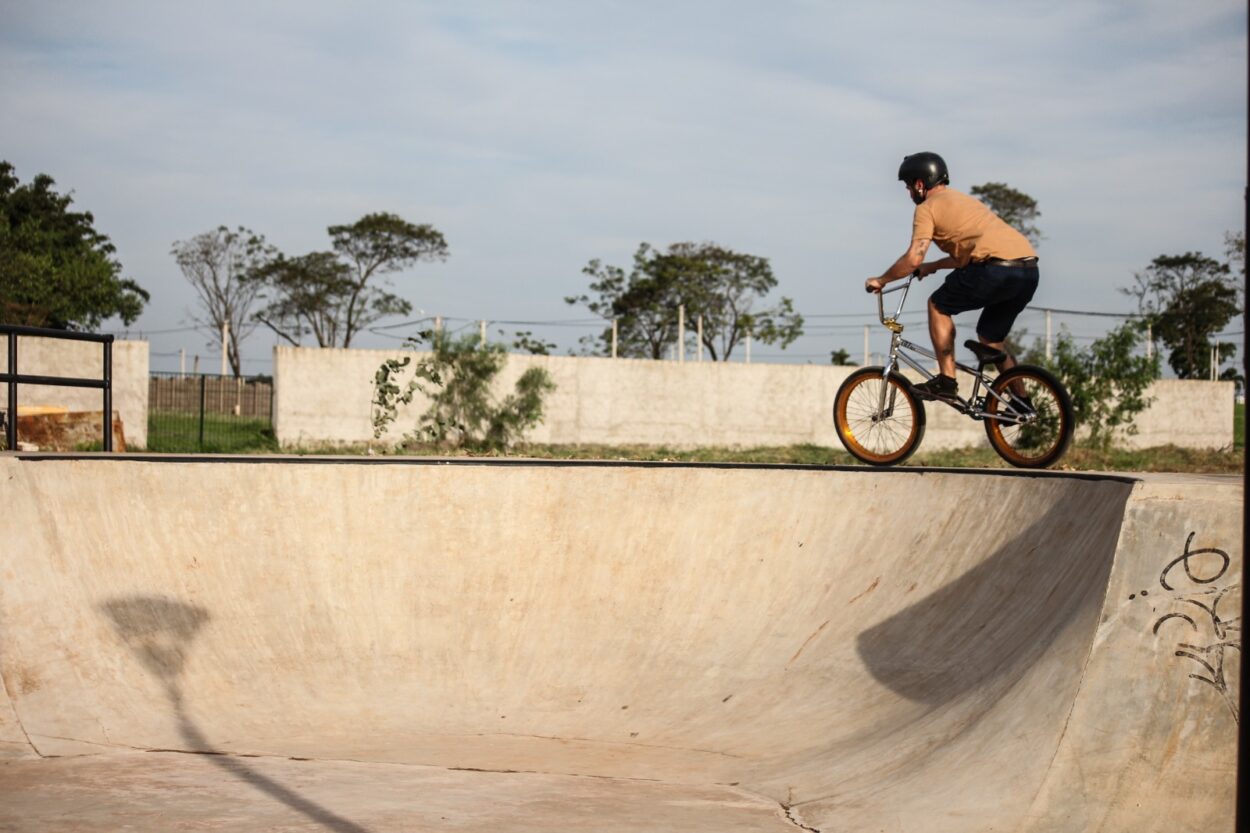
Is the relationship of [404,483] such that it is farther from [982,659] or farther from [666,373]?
[666,373]

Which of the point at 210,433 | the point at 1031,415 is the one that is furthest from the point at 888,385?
the point at 210,433

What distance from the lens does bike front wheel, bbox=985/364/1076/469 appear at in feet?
22.8

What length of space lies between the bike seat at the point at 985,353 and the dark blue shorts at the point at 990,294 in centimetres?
7

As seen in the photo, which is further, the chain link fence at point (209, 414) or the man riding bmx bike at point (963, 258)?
the chain link fence at point (209, 414)

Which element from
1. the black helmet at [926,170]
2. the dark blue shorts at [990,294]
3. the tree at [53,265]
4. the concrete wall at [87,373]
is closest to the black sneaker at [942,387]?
the dark blue shorts at [990,294]

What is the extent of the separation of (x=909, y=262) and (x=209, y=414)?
1726 cm

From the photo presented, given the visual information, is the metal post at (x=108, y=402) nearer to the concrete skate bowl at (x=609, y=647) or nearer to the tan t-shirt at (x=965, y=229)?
the concrete skate bowl at (x=609, y=647)

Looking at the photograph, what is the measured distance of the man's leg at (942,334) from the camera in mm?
7199

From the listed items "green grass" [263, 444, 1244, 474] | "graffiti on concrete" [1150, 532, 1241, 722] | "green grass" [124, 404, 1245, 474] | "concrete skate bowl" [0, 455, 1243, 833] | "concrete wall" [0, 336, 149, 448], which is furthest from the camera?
"green grass" [124, 404, 1245, 474]

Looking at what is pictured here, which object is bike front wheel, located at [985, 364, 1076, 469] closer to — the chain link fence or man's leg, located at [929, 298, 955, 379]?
man's leg, located at [929, 298, 955, 379]

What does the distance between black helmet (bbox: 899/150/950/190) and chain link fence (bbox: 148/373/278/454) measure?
1473 cm

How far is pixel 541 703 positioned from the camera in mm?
6562

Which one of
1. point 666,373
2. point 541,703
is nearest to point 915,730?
point 541,703

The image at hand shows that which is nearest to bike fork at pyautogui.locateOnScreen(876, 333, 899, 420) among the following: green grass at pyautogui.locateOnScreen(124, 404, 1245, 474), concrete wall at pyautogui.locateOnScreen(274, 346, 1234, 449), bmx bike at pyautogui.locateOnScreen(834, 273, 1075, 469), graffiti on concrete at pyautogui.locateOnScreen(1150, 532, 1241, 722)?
bmx bike at pyautogui.locateOnScreen(834, 273, 1075, 469)
